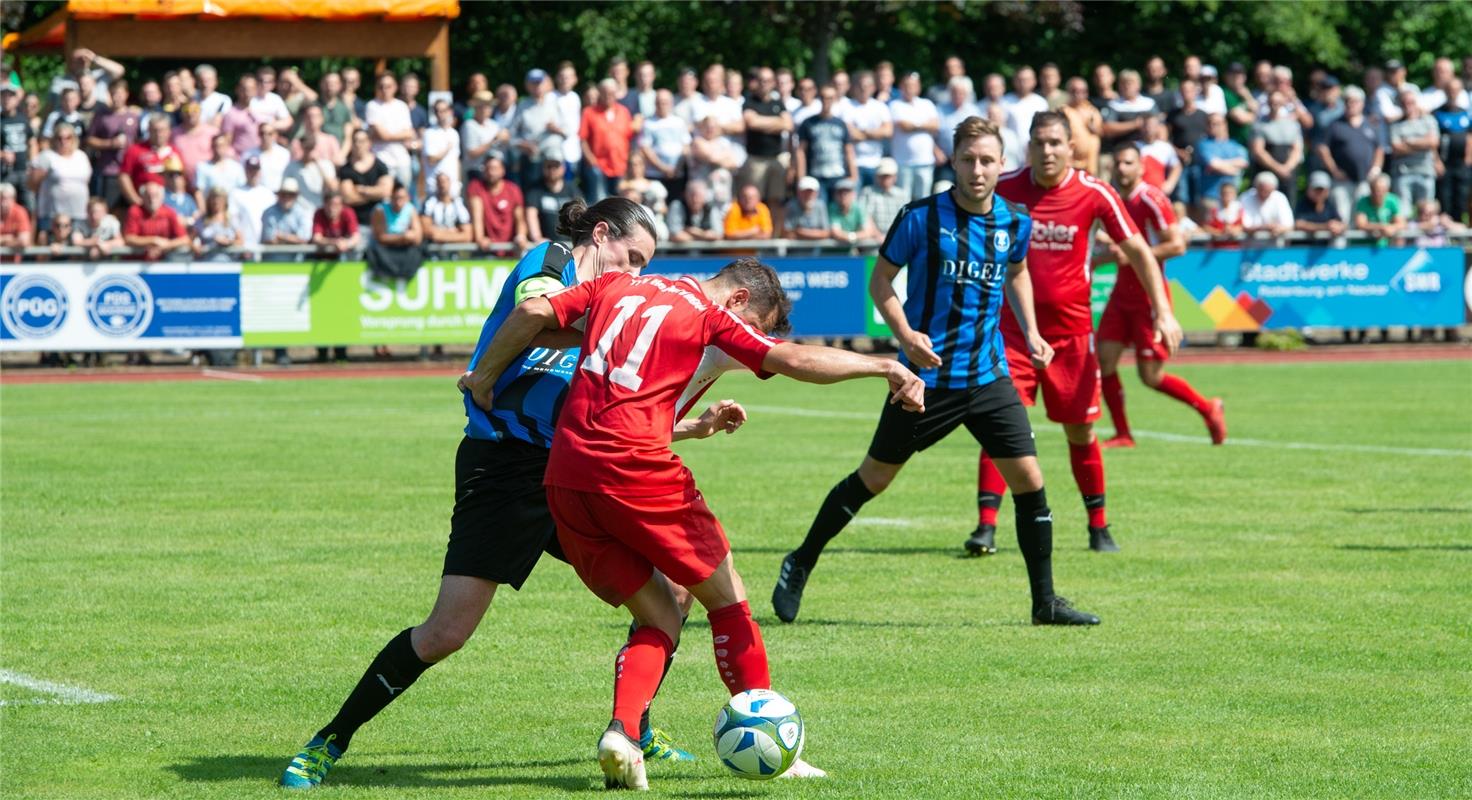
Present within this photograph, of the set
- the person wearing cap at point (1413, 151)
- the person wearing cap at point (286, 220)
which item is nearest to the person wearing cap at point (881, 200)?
the person wearing cap at point (286, 220)

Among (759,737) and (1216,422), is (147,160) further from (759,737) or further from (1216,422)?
(759,737)

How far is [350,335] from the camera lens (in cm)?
2294

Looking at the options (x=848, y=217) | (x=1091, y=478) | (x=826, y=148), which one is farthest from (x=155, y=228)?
(x=1091, y=478)

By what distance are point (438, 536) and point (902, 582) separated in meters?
2.78

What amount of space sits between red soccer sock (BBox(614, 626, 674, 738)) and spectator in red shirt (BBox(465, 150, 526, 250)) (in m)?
17.8

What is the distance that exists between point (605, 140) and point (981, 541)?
14.0 m

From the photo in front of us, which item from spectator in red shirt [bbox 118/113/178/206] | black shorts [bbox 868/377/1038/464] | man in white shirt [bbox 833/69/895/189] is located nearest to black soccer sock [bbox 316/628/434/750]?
black shorts [bbox 868/377/1038/464]

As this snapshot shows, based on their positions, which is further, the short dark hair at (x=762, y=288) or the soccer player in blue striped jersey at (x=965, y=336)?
the soccer player in blue striped jersey at (x=965, y=336)

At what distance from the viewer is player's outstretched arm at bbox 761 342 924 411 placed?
5.23 m

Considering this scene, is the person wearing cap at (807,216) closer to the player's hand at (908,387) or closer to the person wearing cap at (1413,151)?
the person wearing cap at (1413,151)

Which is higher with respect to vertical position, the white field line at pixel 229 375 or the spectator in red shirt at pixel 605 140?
the spectator in red shirt at pixel 605 140

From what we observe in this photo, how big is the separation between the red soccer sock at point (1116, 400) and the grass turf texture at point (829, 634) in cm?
31

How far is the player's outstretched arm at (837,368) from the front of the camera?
17.1ft

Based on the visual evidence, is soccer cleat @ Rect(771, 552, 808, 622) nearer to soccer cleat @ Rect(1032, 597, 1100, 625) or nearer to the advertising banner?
soccer cleat @ Rect(1032, 597, 1100, 625)
